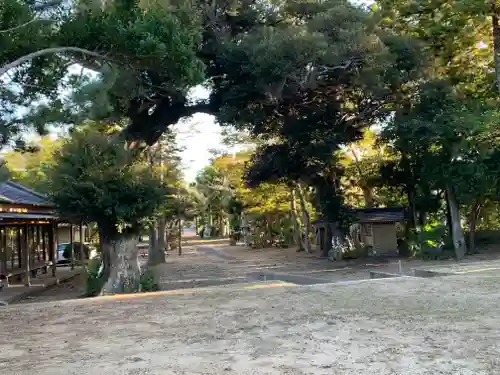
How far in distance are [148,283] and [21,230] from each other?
693 cm

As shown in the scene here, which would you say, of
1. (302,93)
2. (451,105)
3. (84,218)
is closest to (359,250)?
(451,105)

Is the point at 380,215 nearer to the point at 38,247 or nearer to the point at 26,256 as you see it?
the point at 38,247

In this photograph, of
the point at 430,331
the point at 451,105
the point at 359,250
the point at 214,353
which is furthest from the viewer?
the point at 359,250

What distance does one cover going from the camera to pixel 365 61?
15633 mm

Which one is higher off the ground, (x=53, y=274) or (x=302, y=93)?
(x=302, y=93)

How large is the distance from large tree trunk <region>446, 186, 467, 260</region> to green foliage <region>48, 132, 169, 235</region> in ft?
40.4

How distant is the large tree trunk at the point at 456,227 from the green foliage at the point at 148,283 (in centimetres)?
1184

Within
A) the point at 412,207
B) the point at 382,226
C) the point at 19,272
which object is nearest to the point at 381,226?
the point at 382,226

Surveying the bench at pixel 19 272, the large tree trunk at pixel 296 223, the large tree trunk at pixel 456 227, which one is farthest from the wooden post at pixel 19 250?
the large tree trunk at pixel 296 223

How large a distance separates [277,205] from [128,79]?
25773 mm

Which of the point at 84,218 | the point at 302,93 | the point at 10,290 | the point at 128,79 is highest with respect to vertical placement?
the point at 302,93

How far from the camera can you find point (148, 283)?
46.3ft

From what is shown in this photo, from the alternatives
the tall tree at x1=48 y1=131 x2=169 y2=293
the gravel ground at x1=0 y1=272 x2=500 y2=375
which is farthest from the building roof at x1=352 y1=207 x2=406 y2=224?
the gravel ground at x1=0 y1=272 x2=500 y2=375

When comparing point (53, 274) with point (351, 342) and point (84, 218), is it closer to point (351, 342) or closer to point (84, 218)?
point (84, 218)
